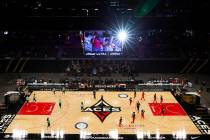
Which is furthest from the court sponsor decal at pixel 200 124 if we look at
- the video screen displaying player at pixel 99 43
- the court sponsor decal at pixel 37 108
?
the video screen displaying player at pixel 99 43

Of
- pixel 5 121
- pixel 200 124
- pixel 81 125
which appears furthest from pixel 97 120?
pixel 200 124

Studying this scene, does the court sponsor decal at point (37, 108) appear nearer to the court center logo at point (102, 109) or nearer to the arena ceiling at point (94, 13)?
the court center logo at point (102, 109)

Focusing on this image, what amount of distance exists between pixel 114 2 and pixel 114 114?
9.85 m

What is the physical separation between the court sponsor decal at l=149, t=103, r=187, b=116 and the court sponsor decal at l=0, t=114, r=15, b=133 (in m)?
11.6

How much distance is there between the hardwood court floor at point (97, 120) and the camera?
79.3 feet

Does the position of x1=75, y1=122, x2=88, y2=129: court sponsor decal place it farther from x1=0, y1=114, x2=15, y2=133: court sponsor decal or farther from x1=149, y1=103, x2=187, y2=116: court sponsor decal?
x1=149, y1=103, x2=187, y2=116: court sponsor decal

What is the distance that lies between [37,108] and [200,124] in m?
13.4

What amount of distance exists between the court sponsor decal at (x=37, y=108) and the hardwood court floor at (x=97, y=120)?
0.49 metres

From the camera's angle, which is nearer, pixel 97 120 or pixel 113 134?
pixel 113 134

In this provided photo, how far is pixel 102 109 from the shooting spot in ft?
91.2

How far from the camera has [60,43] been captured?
40312 mm

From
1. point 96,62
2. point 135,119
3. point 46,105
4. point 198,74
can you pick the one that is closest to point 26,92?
point 46,105

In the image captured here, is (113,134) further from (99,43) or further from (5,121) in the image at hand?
(99,43)

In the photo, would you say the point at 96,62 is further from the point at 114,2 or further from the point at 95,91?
the point at 114,2
